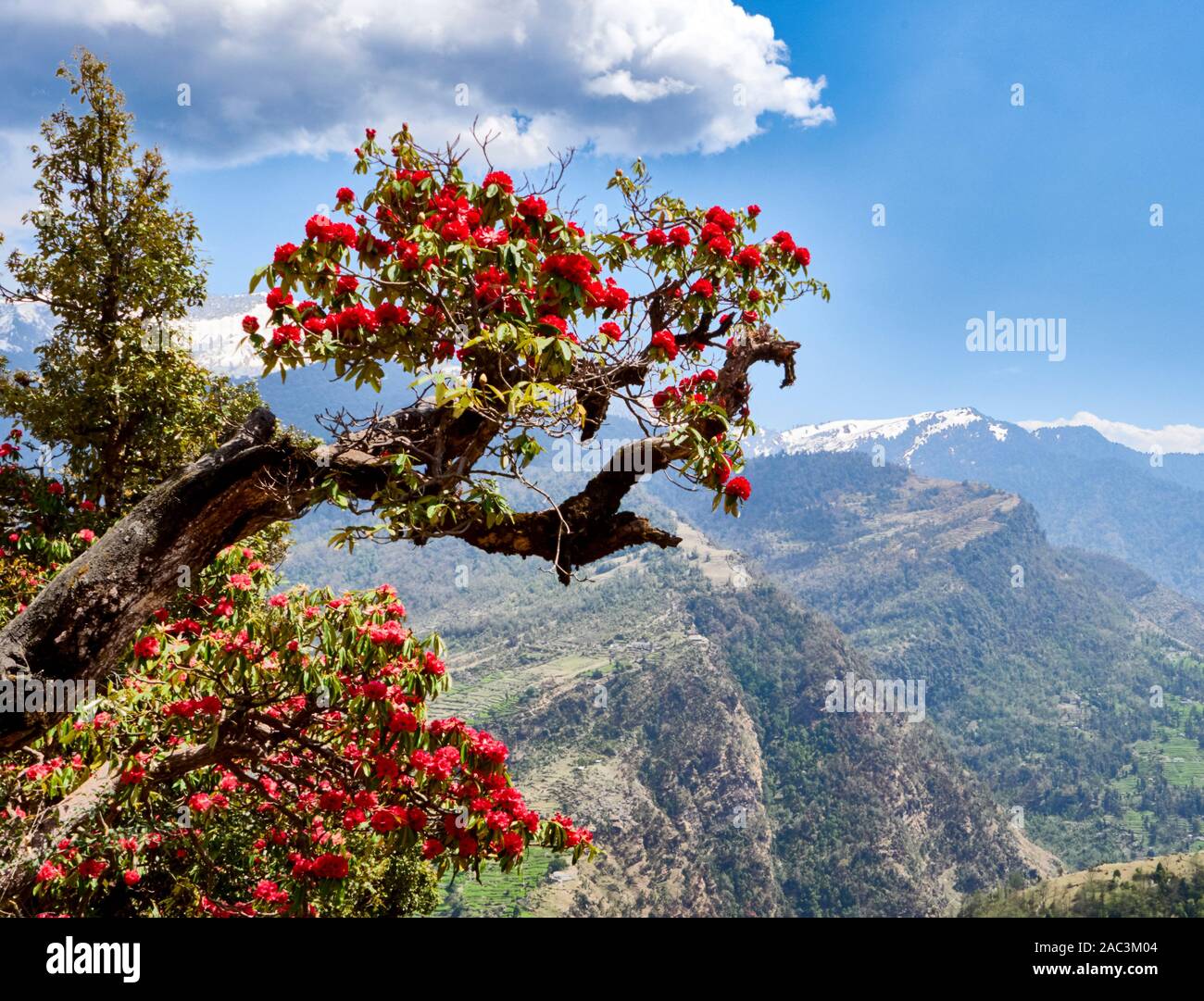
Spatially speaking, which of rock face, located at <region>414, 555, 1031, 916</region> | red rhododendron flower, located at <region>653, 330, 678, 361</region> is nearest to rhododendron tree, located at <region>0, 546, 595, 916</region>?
red rhododendron flower, located at <region>653, 330, 678, 361</region>

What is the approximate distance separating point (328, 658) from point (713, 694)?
18656 cm

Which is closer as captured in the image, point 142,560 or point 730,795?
point 142,560

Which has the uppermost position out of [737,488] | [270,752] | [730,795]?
[737,488]

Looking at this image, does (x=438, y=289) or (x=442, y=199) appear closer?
(x=438, y=289)

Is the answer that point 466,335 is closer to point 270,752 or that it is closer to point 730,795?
point 270,752

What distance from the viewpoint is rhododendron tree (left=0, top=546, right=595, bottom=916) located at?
16.6 feet

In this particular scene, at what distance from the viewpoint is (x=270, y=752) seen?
6121mm

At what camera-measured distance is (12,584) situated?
7.64m

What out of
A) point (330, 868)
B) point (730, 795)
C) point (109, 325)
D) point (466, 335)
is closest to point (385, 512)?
point (466, 335)

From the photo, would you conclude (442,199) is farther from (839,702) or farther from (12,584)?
(839,702)

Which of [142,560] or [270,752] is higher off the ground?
[142,560]
